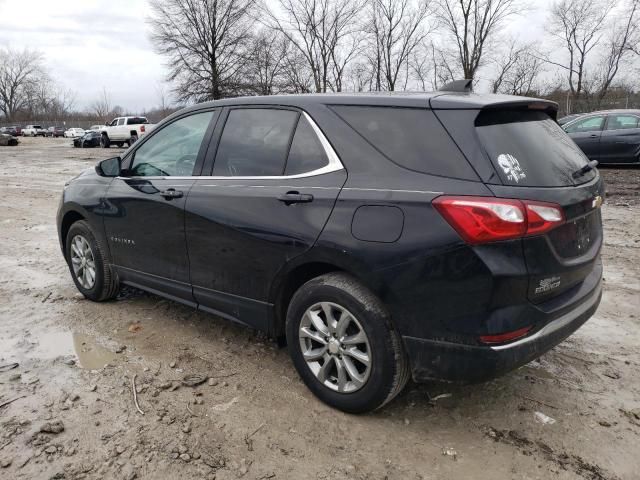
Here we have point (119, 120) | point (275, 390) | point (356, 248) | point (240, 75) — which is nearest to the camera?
point (356, 248)

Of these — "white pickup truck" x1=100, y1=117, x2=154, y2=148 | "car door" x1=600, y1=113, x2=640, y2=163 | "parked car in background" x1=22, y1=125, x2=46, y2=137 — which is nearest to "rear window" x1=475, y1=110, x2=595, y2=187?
"car door" x1=600, y1=113, x2=640, y2=163

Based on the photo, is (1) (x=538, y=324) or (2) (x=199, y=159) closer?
(1) (x=538, y=324)

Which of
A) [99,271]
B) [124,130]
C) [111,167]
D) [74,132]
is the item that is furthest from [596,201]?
[74,132]

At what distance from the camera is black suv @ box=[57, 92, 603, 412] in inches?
92.4

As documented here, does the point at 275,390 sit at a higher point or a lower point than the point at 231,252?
lower

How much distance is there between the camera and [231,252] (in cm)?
323

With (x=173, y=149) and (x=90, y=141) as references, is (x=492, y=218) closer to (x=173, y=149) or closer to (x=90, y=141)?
(x=173, y=149)

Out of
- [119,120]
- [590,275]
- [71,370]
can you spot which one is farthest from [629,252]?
[119,120]

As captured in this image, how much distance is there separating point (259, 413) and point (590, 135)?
13.2 meters

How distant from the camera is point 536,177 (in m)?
2.48

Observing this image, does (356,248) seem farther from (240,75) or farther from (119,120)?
(240,75)

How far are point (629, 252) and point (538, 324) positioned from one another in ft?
14.2

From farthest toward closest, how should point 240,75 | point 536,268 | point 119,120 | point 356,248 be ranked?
point 240,75, point 119,120, point 356,248, point 536,268

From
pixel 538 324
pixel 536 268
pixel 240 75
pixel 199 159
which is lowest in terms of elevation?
pixel 538 324
